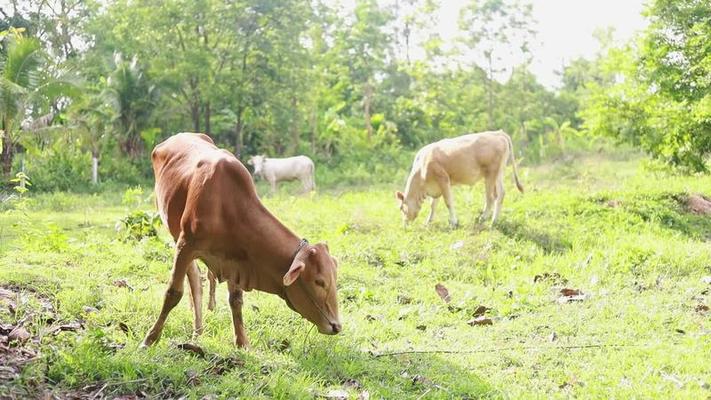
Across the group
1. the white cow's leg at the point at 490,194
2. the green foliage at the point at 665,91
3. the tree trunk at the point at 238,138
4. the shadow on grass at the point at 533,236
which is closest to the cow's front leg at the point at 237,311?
the shadow on grass at the point at 533,236

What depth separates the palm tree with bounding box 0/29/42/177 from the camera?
1561cm

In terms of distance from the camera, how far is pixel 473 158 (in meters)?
12.5

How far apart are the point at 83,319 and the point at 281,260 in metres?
1.77

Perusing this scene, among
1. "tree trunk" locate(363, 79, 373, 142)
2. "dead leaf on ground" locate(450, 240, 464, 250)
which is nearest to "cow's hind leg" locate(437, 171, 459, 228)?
"dead leaf on ground" locate(450, 240, 464, 250)

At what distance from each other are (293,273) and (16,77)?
13980mm

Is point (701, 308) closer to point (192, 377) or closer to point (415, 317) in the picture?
point (415, 317)

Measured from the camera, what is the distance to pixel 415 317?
658cm

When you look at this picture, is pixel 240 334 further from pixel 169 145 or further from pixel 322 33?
pixel 322 33

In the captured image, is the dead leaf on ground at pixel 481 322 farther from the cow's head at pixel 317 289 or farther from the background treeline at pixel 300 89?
the background treeline at pixel 300 89

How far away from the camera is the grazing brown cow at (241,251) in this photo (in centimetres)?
477

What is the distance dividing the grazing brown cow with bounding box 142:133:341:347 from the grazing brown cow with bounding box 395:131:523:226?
7.43 meters

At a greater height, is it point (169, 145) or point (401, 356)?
point (169, 145)

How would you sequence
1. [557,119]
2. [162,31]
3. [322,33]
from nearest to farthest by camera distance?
1. [162,31]
2. [322,33]
3. [557,119]

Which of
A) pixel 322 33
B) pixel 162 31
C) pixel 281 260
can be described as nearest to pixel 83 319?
pixel 281 260
